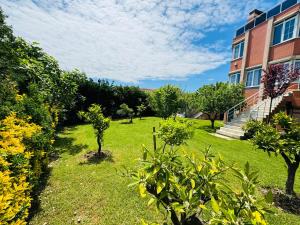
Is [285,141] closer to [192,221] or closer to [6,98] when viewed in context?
[192,221]

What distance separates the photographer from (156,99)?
18.8 meters

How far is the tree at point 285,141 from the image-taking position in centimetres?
535

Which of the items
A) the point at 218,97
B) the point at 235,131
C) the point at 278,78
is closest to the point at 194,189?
the point at 278,78

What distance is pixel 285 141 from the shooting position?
5.43 m

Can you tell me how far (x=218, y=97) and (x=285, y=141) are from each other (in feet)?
37.8

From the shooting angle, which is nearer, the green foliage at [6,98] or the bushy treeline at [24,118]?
the bushy treeline at [24,118]

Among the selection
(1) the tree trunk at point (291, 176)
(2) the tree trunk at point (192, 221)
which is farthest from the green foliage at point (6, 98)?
(1) the tree trunk at point (291, 176)

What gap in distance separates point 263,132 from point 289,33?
13957mm

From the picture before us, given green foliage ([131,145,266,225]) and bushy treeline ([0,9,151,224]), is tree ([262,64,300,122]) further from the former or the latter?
green foliage ([131,145,266,225])

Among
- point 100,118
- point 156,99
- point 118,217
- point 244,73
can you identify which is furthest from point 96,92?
point 118,217

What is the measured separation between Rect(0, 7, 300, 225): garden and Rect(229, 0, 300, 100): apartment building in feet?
29.8

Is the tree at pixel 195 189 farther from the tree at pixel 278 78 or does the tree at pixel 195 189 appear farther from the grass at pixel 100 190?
the tree at pixel 278 78

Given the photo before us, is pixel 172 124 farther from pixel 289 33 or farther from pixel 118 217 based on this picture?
pixel 289 33

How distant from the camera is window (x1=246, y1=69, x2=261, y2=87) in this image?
18.7 metres
